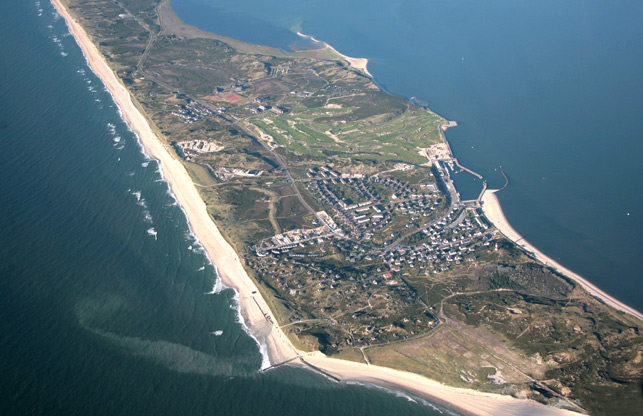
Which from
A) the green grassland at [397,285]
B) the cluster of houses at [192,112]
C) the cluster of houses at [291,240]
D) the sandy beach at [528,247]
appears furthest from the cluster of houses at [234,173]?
the sandy beach at [528,247]

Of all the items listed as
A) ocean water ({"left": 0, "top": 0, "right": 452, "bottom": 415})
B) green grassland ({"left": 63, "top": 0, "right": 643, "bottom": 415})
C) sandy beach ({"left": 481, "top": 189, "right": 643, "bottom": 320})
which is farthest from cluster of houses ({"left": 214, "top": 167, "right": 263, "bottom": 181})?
sandy beach ({"left": 481, "top": 189, "right": 643, "bottom": 320})

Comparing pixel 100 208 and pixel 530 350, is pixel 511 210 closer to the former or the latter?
pixel 530 350

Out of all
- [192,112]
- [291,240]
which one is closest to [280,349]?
[291,240]

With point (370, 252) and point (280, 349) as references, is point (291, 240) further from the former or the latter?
point (280, 349)

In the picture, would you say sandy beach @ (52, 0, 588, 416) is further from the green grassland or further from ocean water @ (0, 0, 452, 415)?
ocean water @ (0, 0, 452, 415)

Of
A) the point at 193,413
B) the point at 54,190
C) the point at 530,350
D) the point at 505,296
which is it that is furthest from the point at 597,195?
the point at 54,190
